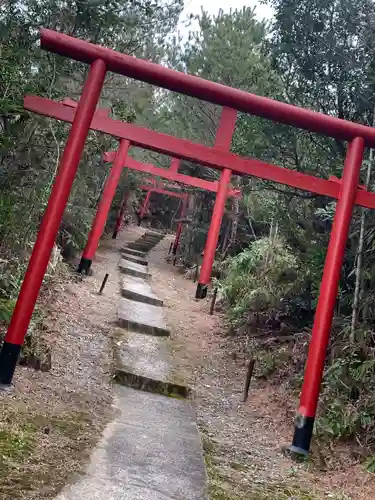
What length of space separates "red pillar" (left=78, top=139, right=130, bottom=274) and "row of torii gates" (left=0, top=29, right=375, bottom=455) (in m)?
6.45

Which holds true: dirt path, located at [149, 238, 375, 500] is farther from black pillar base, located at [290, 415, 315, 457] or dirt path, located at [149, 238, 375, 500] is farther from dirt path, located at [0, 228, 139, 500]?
dirt path, located at [0, 228, 139, 500]

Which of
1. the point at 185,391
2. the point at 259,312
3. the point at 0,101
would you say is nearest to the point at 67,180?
the point at 0,101

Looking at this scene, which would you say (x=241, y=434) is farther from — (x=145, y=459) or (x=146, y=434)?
(x=145, y=459)

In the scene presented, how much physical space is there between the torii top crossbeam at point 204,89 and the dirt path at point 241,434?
10.1 ft

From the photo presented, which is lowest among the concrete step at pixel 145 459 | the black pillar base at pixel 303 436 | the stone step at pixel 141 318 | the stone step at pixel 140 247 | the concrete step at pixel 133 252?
the concrete step at pixel 145 459

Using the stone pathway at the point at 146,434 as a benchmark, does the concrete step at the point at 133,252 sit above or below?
above

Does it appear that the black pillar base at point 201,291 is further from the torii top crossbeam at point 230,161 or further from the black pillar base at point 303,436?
the black pillar base at point 303,436

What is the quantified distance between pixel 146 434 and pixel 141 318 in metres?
4.39

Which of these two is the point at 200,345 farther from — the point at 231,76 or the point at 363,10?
the point at 231,76

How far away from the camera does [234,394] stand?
21.6ft

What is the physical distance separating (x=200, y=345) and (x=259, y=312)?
3.74ft

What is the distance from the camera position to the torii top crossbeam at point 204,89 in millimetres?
4891

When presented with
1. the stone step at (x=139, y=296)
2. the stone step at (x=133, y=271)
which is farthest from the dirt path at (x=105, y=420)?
the stone step at (x=133, y=271)

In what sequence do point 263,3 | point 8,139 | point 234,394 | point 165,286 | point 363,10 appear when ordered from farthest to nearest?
point 165,286 → point 263,3 → point 363,10 → point 234,394 → point 8,139
